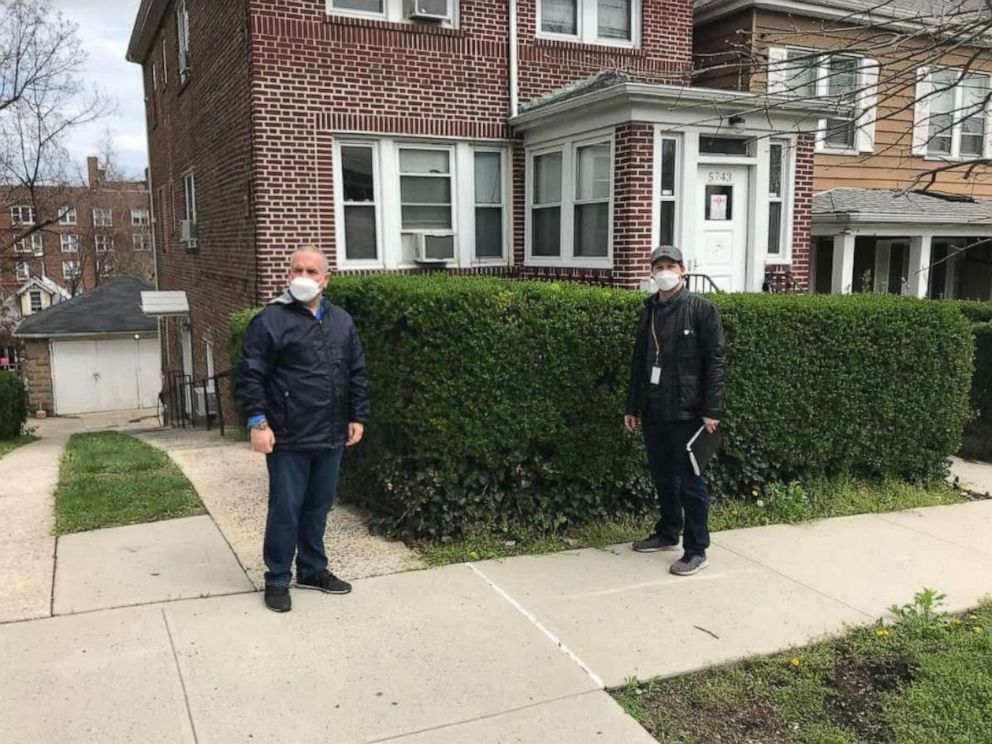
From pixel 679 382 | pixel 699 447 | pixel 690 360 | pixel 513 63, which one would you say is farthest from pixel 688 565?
pixel 513 63

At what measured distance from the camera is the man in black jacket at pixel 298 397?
4145mm

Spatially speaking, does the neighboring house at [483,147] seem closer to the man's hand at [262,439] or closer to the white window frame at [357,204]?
the white window frame at [357,204]

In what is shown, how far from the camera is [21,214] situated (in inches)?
1671

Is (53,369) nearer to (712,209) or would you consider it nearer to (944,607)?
(712,209)

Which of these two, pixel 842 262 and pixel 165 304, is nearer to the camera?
A: pixel 842 262

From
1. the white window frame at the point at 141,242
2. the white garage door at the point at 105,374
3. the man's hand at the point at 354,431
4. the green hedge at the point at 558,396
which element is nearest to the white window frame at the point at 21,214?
the white garage door at the point at 105,374

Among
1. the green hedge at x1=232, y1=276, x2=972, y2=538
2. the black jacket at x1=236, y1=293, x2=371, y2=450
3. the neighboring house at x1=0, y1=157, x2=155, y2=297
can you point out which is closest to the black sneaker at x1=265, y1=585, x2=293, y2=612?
the black jacket at x1=236, y1=293, x2=371, y2=450

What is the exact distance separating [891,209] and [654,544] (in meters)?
10.9

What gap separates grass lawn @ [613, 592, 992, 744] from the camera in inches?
131

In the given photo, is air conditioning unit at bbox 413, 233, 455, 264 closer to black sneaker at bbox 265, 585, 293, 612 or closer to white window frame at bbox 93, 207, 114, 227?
black sneaker at bbox 265, 585, 293, 612

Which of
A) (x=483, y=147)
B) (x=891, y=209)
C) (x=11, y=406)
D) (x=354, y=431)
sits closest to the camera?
(x=354, y=431)

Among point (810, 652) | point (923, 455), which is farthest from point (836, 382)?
point (810, 652)

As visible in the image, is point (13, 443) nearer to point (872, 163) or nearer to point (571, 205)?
point (571, 205)

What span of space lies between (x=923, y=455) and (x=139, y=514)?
631 cm
